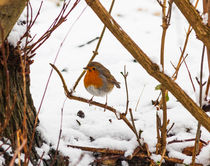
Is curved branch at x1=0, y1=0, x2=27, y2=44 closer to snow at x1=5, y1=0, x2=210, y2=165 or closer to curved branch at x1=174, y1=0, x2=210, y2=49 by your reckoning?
snow at x1=5, y1=0, x2=210, y2=165

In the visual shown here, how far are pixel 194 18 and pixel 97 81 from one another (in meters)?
1.92

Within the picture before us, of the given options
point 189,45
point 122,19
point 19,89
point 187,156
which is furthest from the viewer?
point 122,19

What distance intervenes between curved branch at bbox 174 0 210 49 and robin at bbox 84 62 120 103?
182 centimetres

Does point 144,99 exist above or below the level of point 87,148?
above

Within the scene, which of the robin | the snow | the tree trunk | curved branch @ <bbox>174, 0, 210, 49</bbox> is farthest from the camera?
the robin

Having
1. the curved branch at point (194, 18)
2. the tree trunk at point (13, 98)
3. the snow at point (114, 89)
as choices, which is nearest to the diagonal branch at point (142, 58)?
the snow at point (114, 89)

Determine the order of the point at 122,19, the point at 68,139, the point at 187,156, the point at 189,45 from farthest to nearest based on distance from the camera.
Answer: the point at 122,19 → the point at 189,45 → the point at 68,139 → the point at 187,156

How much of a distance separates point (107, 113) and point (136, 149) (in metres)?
0.80

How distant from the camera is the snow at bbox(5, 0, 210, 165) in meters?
2.62

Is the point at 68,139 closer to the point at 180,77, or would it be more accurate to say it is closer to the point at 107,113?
the point at 107,113

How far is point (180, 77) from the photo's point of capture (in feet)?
13.8

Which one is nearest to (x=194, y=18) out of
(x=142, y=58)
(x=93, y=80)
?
(x=142, y=58)

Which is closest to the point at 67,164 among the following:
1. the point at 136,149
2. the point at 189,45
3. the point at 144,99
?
the point at 136,149

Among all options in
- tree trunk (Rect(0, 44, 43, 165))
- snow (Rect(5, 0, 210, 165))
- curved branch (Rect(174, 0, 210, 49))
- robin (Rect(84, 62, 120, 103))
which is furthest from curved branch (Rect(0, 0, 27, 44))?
robin (Rect(84, 62, 120, 103))
